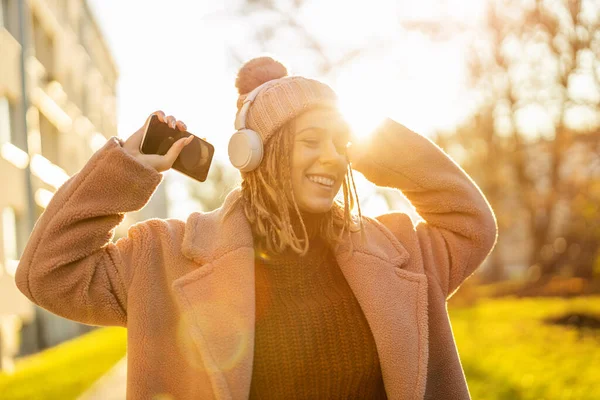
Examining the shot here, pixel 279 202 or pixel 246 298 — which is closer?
pixel 246 298

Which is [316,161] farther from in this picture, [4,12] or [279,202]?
[4,12]

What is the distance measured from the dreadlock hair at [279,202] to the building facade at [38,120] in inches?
519

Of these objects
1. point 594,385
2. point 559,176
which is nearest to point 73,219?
point 594,385

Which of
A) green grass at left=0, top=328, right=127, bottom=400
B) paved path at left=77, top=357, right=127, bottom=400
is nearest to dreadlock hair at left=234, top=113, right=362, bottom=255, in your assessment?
paved path at left=77, top=357, right=127, bottom=400

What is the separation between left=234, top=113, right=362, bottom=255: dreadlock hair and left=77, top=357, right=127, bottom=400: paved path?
19.4 ft

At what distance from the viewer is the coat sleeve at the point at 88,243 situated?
2619 mm

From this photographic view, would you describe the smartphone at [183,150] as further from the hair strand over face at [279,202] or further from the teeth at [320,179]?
the teeth at [320,179]

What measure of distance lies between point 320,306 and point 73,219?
3.34ft

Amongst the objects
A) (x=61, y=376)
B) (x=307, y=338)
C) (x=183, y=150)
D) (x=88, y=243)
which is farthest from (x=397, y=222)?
(x=61, y=376)

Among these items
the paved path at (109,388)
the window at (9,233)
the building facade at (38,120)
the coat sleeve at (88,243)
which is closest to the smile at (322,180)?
the coat sleeve at (88,243)

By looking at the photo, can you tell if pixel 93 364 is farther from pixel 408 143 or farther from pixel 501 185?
pixel 501 185

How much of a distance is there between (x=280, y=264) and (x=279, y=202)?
0.88 feet

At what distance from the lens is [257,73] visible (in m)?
3.23

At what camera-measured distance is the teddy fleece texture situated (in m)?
2.66
